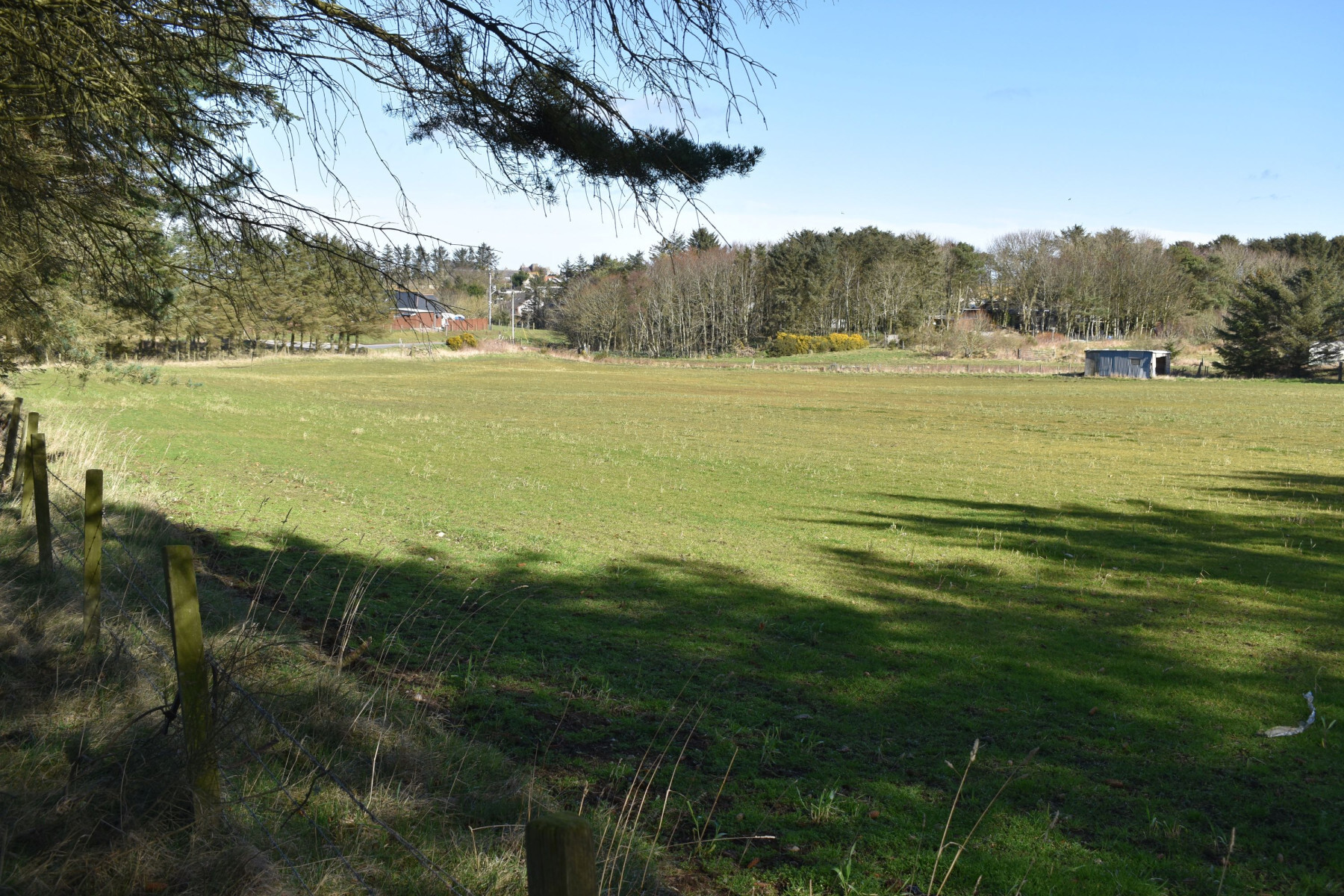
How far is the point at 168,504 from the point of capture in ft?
43.7

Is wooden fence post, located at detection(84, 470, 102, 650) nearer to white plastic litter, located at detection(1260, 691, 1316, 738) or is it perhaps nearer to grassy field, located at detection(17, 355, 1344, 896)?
grassy field, located at detection(17, 355, 1344, 896)

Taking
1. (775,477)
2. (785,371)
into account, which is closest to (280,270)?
(775,477)

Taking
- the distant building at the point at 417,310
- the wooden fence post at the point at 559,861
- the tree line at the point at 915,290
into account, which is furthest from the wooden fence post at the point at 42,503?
the tree line at the point at 915,290

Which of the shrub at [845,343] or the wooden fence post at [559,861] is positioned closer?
the wooden fence post at [559,861]

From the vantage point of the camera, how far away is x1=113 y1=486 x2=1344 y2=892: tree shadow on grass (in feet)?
17.2

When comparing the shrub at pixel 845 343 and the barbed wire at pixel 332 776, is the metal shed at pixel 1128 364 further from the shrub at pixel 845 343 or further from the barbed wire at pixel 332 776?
the barbed wire at pixel 332 776

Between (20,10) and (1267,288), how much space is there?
7853 centimetres

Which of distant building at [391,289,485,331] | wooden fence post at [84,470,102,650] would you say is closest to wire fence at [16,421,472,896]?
wooden fence post at [84,470,102,650]

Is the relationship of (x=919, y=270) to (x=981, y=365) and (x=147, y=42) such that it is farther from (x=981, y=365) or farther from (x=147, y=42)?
(x=147, y=42)

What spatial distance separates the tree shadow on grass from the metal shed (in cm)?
6373

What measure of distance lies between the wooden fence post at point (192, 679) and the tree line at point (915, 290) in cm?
9858

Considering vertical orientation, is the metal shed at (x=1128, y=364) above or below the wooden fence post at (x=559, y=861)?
above

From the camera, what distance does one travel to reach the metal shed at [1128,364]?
69.9 meters

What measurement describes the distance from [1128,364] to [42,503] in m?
74.8
